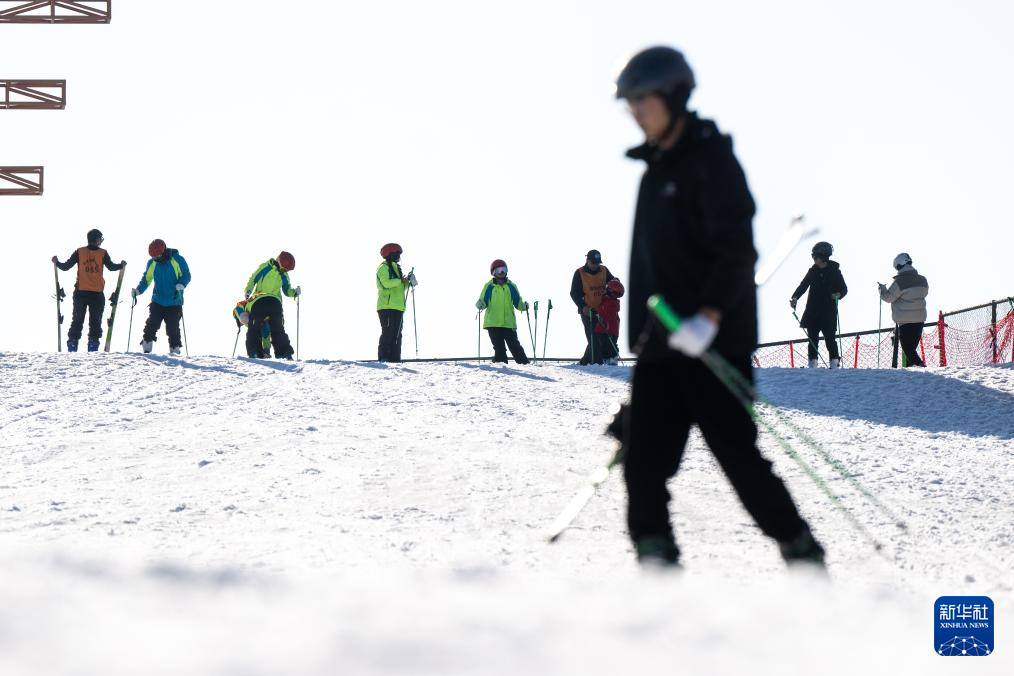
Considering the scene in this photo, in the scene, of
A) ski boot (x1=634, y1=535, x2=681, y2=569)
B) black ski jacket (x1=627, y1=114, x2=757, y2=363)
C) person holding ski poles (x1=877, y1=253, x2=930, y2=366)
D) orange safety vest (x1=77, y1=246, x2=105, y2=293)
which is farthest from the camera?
orange safety vest (x1=77, y1=246, x2=105, y2=293)

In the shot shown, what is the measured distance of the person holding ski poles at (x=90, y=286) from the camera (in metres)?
15.5

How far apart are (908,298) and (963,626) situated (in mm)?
11672

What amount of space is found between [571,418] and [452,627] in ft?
21.8

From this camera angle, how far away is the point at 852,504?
618cm

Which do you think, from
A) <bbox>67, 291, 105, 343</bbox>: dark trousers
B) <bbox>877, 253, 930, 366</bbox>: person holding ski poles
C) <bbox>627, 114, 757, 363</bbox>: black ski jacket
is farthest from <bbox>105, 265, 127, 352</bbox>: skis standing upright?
<bbox>627, 114, 757, 363</bbox>: black ski jacket

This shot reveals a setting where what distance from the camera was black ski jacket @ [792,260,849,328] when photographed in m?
14.5

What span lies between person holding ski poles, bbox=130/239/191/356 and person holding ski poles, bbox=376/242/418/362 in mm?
2359

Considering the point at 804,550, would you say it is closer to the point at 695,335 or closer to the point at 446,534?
the point at 695,335

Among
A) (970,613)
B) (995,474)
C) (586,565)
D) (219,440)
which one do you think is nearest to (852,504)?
(995,474)

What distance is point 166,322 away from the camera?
15570mm

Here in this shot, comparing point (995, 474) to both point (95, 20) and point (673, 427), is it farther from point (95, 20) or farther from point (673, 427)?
point (95, 20)

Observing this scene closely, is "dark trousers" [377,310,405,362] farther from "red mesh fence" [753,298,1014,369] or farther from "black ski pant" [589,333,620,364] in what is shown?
"red mesh fence" [753,298,1014,369]

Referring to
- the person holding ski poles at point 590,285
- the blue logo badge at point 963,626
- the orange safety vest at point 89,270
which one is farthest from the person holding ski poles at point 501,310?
the blue logo badge at point 963,626

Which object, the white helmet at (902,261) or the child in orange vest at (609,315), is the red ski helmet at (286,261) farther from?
the white helmet at (902,261)
